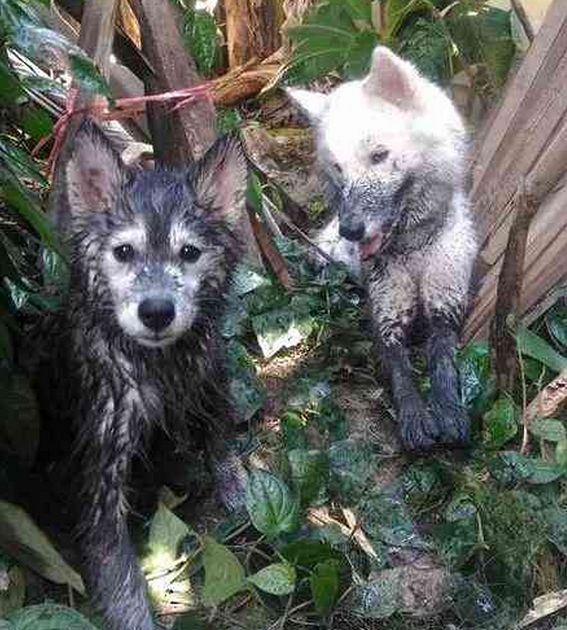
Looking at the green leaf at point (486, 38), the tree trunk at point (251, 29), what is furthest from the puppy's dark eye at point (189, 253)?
the tree trunk at point (251, 29)

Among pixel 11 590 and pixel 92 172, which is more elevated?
pixel 92 172

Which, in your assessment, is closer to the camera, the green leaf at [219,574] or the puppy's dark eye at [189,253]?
the puppy's dark eye at [189,253]

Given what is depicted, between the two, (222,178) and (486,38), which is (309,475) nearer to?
(222,178)

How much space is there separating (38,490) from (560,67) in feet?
7.07

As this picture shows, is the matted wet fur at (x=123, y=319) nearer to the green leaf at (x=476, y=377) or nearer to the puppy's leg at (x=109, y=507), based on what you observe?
the puppy's leg at (x=109, y=507)

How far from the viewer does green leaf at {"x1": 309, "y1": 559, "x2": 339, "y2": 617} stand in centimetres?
315

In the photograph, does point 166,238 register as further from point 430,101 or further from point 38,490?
point 430,101

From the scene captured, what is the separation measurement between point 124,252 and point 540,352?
4.84 feet

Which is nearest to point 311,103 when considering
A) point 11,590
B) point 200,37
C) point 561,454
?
point 200,37

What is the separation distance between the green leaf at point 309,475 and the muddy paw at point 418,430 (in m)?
0.27

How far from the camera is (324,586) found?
10.4 feet

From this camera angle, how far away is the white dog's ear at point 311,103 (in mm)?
4281

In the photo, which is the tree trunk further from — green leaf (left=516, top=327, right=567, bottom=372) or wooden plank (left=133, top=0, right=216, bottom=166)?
green leaf (left=516, top=327, right=567, bottom=372)

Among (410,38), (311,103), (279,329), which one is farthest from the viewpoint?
(410,38)
